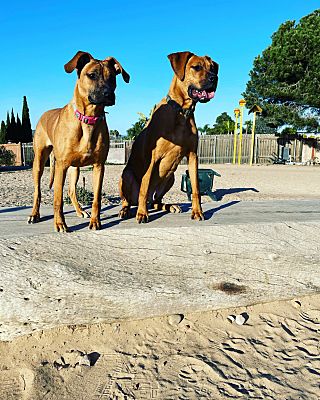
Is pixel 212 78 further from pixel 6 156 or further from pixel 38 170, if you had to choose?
pixel 6 156

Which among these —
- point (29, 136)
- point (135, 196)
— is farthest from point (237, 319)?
point (29, 136)

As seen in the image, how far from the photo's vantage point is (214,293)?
291 centimetres

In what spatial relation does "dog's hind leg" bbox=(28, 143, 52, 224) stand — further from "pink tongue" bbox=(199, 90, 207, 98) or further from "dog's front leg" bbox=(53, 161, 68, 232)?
"pink tongue" bbox=(199, 90, 207, 98)

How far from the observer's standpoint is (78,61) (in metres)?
2.61

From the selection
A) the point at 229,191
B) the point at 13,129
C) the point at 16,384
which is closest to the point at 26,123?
the point at 13,129

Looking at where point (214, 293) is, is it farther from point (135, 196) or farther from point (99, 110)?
point (99, 110)

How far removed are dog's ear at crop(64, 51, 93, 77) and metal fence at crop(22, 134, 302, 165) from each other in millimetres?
26689

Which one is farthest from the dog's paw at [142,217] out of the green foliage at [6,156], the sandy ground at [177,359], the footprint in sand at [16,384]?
the green foliage at [6,156]

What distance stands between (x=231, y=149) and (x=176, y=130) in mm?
27479

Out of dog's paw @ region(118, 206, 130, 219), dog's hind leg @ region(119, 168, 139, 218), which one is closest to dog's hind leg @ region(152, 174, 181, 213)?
dog's hind leg @ region(119, 168, 139, 218)

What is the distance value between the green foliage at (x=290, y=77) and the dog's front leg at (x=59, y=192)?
25028mm

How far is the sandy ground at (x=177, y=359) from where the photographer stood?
2113 mm

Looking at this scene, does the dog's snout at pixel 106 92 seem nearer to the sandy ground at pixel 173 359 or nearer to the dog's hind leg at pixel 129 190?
the dog's hind leg at pixel 129 190

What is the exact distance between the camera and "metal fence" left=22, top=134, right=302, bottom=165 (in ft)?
96.8
